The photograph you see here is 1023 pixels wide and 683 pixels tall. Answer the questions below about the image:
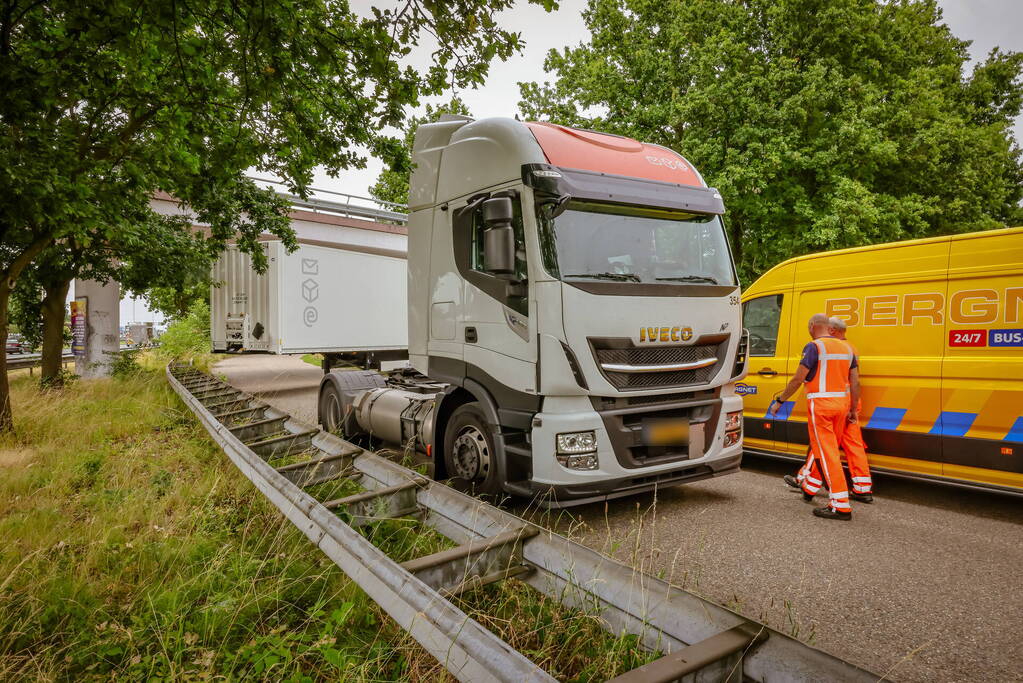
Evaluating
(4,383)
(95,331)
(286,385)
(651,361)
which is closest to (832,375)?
(651,361)

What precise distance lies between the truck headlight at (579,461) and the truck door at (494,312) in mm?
530

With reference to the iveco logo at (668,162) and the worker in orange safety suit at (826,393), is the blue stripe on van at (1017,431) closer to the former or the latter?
the worker in orange safety suit at (826,393)

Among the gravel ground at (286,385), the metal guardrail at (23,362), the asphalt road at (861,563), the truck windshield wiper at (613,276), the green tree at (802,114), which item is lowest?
the metal guardrail at (23,362)

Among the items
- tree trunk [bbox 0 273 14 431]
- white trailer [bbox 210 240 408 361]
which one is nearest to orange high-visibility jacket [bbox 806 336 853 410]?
tree trunk [bbox 0 273 14 431]

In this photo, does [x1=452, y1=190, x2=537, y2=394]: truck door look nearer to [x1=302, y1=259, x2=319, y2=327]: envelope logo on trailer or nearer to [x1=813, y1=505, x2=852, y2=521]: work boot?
[x1=813, y1=505, x2=852, y2=521]: work boot

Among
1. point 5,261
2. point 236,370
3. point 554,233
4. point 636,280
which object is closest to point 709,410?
point 636,280

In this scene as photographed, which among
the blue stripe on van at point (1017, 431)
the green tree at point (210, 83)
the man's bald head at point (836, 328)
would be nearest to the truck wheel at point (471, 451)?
the green tree at point (210, 83)

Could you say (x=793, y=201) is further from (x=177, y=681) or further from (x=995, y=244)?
(x=177, y=681)

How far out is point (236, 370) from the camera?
773 inches

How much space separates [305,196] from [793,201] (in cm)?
1352

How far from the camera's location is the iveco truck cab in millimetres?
4176

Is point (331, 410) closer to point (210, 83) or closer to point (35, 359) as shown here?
point (210, 83)

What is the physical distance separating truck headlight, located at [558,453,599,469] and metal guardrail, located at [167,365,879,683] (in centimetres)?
91

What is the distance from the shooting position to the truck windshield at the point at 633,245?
4242 mm
